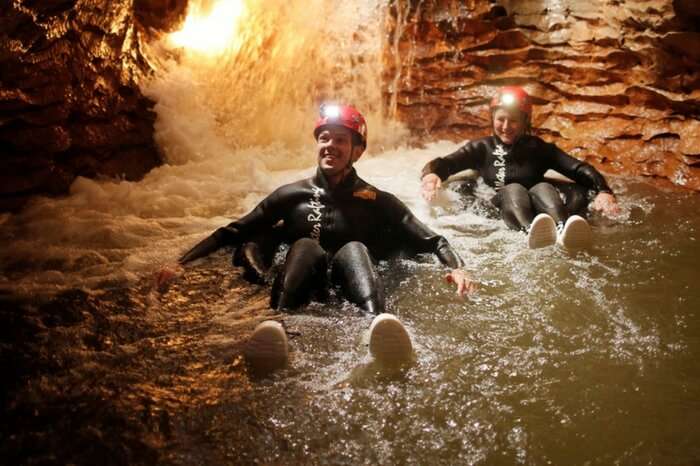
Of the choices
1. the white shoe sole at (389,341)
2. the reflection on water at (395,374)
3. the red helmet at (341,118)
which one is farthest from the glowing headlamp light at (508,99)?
the white shoe sole at (389,341)

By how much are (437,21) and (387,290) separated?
21.5ft

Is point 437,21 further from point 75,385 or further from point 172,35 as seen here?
point 75,385

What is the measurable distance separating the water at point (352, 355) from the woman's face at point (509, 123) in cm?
103

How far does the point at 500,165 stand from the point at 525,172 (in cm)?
29

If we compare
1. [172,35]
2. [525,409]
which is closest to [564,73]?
[172,35]

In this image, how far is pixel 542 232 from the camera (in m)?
4.40

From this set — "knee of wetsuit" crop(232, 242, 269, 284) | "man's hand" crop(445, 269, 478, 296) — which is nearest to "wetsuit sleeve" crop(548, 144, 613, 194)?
"man's hand" crop(445, 269, 478, 296)

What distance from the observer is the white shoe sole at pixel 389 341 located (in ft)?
8.81

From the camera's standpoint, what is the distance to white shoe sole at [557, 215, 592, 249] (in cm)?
Answer: 426

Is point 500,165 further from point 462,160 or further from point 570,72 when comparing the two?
point 570,72

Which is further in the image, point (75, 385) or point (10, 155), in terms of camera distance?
point (10, 155)

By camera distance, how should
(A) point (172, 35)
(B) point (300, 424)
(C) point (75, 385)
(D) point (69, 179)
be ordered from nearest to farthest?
(B) point (300, 424) → (C) point (75, 385) → (D) point (69, 179) → (A) point (172, 35)

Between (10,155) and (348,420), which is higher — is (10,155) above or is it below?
above

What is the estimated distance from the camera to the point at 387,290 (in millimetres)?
3791
